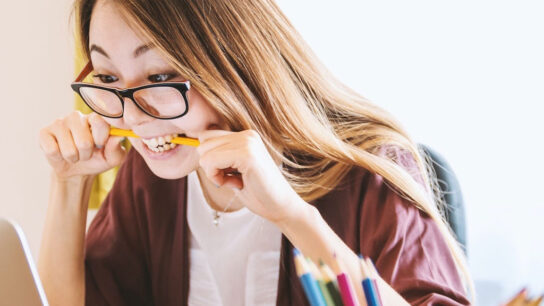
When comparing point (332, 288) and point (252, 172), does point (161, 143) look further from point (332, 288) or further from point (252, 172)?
point (332, 288)

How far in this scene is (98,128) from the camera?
0.96 m

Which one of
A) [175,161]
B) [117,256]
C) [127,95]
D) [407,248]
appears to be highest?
[127,95]

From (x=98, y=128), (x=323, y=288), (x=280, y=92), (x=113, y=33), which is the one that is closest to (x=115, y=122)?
(x=98, y=128)

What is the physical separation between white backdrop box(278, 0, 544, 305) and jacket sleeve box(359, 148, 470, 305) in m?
0.80

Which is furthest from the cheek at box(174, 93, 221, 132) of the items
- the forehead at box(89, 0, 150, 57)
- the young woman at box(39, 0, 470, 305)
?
the forehead at box(89, 0, 150, 57)

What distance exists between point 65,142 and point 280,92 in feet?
1.17

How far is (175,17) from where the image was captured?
810 millimetres

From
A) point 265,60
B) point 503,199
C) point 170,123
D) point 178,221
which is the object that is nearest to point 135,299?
point 178,221

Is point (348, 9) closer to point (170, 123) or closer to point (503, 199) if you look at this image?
point (503, 199)

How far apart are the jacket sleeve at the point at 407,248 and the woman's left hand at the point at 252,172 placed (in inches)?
6.9

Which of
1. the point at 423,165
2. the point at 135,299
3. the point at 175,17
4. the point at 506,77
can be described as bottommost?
the point at 135,299

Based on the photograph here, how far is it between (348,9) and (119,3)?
106cm

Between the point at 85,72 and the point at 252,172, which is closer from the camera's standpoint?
the point at 252,172

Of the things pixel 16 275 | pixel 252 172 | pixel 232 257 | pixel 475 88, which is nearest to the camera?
pixel 16 275
